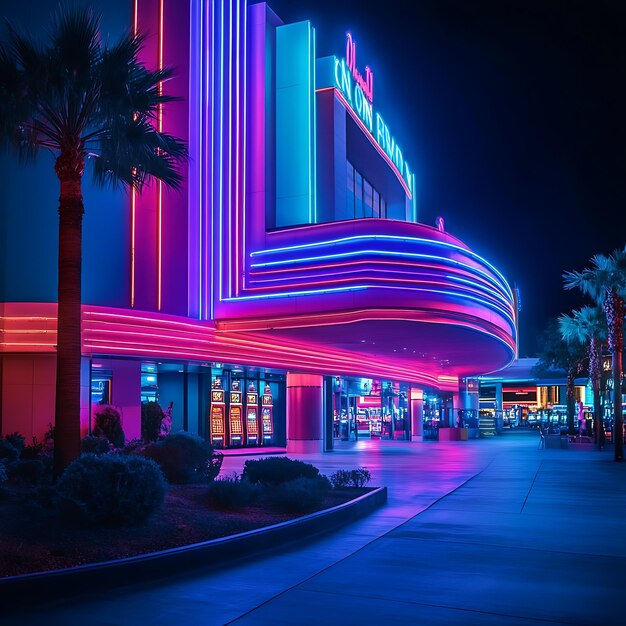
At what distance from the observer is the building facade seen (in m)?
23.1

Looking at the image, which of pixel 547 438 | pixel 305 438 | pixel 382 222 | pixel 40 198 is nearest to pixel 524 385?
pixel 547 438

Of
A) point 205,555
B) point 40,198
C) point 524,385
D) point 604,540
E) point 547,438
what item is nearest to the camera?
point 205,555

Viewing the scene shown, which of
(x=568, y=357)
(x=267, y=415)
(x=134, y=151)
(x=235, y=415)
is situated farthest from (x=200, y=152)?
(x=568, y=357)

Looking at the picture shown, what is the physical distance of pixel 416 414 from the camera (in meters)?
63.2

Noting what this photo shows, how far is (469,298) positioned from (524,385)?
91.9 metres

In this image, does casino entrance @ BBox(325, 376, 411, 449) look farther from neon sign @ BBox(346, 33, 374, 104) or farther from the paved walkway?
the paved walkway

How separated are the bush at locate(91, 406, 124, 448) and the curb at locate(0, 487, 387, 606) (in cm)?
1191

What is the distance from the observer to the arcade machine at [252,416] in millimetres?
39084

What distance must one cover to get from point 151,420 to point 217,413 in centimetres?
932

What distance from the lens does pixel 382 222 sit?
27.3 meters

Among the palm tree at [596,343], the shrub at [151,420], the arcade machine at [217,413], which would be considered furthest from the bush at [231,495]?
the palm tree at [596,343]

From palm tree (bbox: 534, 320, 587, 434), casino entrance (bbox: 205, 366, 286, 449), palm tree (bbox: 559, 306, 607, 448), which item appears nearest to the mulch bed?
casino entrance (bbox: 205, 366, 286, 449)

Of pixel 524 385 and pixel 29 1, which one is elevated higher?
pixel 29 1

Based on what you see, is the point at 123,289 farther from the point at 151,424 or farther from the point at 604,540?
the point at 604,540
